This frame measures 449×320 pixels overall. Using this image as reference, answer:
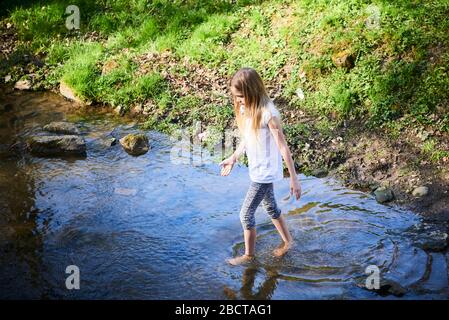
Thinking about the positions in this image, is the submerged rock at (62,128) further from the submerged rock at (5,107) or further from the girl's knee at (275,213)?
the girl's knee at (275,213)

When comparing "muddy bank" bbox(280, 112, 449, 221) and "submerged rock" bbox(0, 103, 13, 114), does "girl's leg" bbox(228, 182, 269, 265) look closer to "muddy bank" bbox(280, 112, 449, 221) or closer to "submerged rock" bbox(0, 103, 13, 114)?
"muddy bank" bbox(280, 112, 449, 221)

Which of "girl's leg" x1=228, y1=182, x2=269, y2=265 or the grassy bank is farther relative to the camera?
the grassy bank

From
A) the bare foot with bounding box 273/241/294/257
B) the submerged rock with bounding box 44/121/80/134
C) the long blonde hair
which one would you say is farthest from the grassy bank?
the long blonde hair

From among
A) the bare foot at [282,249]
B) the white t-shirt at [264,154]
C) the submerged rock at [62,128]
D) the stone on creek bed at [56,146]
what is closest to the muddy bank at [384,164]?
the bare foot at [282,249]

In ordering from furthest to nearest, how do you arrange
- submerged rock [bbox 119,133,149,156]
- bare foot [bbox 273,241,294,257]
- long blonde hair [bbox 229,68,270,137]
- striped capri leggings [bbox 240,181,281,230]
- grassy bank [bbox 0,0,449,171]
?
submerged rock [bbox 119,133,149,156]
grassy bank [bbox 0,0,449,171]
bare foot [bbox 273,241,294,257]
striped capri leggings [bbox 240,181,281,230]
long blonde hair [bbox 229,68,270,137]

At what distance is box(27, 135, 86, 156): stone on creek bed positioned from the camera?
806 centimetres

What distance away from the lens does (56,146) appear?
318 inches

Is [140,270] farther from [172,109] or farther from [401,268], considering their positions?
[172,109]

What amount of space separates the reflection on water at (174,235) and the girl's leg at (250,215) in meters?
0.15

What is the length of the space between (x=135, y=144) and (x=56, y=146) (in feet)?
3.93

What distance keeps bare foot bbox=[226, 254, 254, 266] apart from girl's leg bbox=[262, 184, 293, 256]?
299 mm

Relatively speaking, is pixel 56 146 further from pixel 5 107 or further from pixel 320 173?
pixel 320 173

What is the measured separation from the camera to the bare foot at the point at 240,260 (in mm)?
5457

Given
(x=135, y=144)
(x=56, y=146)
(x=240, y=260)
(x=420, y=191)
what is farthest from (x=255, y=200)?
(x=56, y=146)
